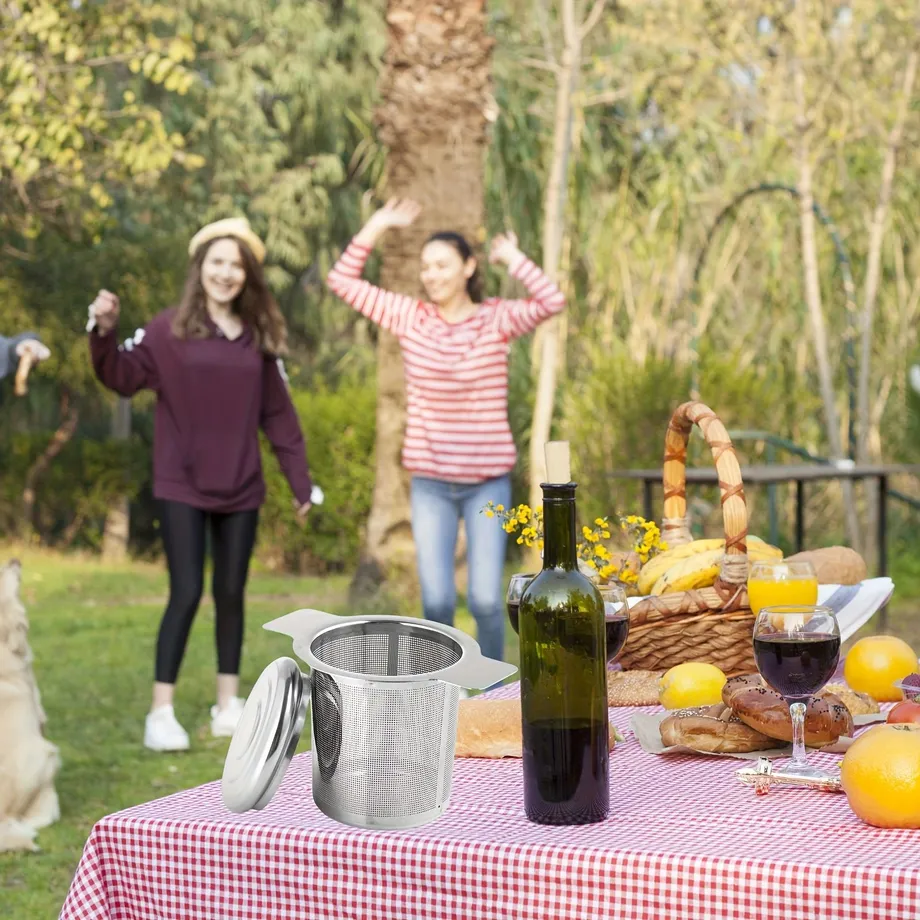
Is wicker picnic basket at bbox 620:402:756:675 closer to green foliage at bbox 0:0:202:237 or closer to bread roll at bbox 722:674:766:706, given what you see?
bread roll at bbox 722:674:766:706

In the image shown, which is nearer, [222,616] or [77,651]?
[222,616]

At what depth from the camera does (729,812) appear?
67.0 inches

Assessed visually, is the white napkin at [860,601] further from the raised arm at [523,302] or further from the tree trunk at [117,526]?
the tree trunk at [117,526]

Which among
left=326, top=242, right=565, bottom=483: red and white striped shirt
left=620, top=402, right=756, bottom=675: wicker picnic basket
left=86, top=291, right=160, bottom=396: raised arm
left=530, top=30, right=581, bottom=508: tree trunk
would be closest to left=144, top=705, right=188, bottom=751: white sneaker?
left=86, top=291, right=160, bottom=396: raised arm

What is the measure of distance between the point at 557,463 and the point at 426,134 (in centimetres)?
722

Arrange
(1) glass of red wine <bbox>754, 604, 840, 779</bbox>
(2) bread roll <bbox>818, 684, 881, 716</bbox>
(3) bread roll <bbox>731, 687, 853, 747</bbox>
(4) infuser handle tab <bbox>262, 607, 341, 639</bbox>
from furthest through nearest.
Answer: (2) bread roll <bbox>818, 684, 881, 716</bbox> → (3) bread roll <bbox>731, 687, 853, 747</bbox> → (1) glass of red wine <bbox>754, 604, 840, 779</bbox> → (4) infuser handle tab <bbox>262, 607, 341, 639</bbox>

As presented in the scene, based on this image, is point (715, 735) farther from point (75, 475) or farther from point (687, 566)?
point (75, 475)

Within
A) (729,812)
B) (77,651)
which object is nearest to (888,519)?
(77,651)

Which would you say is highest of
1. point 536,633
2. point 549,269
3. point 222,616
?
point 549,269


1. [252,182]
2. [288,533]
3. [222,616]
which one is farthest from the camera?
[252,182]

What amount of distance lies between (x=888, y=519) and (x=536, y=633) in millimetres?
10417

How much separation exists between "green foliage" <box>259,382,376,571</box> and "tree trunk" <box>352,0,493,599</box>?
4.35 m

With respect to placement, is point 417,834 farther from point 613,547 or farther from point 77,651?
point 613,547

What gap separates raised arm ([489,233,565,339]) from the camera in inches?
217
